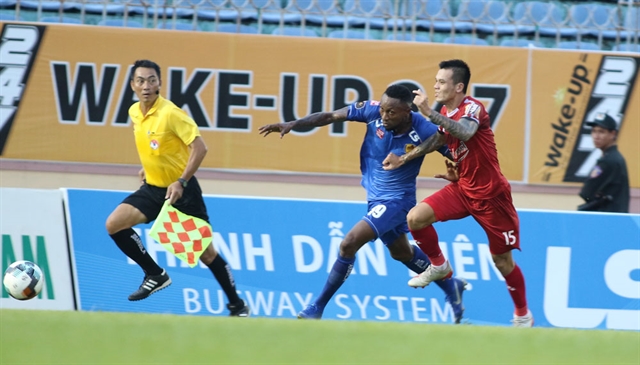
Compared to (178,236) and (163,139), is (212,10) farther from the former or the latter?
(178,236)

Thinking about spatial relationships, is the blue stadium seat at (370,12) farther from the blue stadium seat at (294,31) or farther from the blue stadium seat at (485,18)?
the blue stadium seat at (485,18)

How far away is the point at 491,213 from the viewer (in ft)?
24.5

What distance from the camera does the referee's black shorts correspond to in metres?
8.09

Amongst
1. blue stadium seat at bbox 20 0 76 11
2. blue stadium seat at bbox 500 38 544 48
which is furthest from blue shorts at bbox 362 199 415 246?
blue stadium seat at bbox 20 0 76 11

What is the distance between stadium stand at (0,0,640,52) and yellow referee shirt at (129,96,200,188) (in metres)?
4.02

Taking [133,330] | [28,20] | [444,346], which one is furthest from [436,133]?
[28,20]

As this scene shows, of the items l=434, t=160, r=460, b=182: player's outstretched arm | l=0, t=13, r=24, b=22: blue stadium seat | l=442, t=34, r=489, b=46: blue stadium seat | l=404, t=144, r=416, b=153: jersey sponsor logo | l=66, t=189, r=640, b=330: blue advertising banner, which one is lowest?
l=66, t=189, r=640, b=330: blue advertising banner

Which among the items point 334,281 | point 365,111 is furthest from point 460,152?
point 334,281

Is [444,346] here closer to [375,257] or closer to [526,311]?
[526,311]

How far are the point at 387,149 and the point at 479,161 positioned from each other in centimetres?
76

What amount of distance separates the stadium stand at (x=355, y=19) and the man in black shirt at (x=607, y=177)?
320 centimetres

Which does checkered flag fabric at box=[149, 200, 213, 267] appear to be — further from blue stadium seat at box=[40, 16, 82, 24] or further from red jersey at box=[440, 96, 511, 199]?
blue stadium seat at box=[40, 16, 82, 24]

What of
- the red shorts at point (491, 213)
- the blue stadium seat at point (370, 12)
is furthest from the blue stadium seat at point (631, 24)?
the red shorts at point (491, 213)

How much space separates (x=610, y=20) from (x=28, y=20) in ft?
23.5
